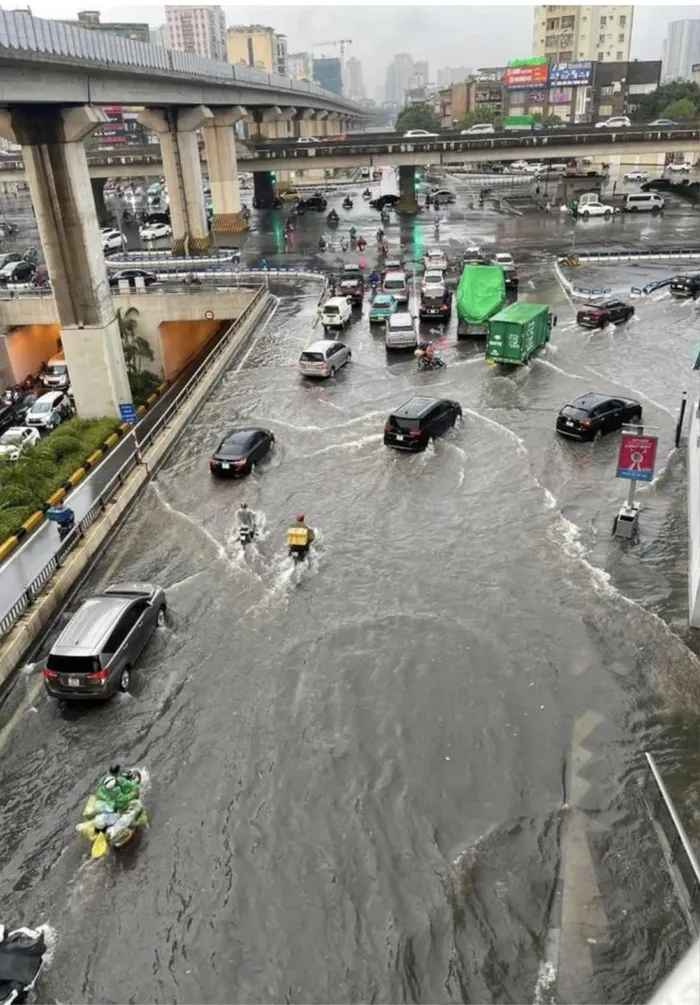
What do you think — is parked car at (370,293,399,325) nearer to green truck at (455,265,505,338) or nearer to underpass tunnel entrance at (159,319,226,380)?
green truck at (455,265,505,338)

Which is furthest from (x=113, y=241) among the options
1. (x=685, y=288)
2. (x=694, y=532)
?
(x=694, y=532)

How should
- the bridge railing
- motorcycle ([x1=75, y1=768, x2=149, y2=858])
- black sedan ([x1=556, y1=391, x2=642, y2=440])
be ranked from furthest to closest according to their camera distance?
the bridge railing < black sedan ([x1=556, y1=391, x2=642, y2=440]) < motorcycle ([x1=75, y1=768, x2=149, y2=858])

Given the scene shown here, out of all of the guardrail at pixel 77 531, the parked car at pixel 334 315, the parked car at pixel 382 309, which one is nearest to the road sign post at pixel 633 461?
the guardrail at pixel 77 531

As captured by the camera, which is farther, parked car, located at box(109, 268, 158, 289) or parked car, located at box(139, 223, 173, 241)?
parked car, located at box(139, 223, 173, 241)

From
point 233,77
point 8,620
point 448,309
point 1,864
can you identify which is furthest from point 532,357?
point 233,77

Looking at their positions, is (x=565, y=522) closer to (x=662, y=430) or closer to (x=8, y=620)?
(x=662, y=430)

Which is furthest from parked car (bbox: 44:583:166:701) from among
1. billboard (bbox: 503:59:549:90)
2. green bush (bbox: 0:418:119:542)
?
billboard (bbox: 503:59:549:90)
